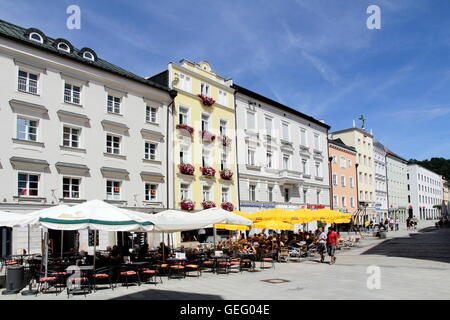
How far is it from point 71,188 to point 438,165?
150 metres

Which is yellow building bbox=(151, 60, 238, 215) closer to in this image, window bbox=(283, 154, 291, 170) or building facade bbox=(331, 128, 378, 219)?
window bbox=(283, 154, 291, 170)

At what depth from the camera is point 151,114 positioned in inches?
1093

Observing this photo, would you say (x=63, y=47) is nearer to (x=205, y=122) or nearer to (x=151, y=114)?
(x=151, y=114)

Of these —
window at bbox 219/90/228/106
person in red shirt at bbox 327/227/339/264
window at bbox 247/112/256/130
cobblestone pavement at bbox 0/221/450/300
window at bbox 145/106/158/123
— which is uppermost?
window at bbox 219/90/228/106

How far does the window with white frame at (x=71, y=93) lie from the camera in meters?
23.0

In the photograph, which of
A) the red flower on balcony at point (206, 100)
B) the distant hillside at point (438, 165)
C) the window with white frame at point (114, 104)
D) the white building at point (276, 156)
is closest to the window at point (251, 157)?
the white building at point (276, 156)

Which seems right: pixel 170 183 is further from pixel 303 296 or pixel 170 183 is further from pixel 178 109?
pixel 303 296

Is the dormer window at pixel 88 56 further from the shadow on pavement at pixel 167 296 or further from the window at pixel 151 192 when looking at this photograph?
the shadow on pavement at pixel 167 296

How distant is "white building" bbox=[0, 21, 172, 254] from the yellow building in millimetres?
1407

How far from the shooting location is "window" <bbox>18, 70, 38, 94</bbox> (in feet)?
68.7

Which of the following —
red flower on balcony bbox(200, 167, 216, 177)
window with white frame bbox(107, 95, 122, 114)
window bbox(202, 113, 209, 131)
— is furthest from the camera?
window bbox(202, 113, 209, 131)

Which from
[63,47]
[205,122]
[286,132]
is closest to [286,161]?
[286,132]

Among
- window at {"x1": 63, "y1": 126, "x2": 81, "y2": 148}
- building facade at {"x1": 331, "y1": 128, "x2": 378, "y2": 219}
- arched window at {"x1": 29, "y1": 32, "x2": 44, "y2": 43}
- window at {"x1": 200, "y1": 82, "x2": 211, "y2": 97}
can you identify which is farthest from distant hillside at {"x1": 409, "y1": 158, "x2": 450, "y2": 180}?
arched window at {"x1": 29, "y1": 32, "x2": 44, "y2": 43}

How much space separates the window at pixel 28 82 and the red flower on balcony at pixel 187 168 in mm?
11047
